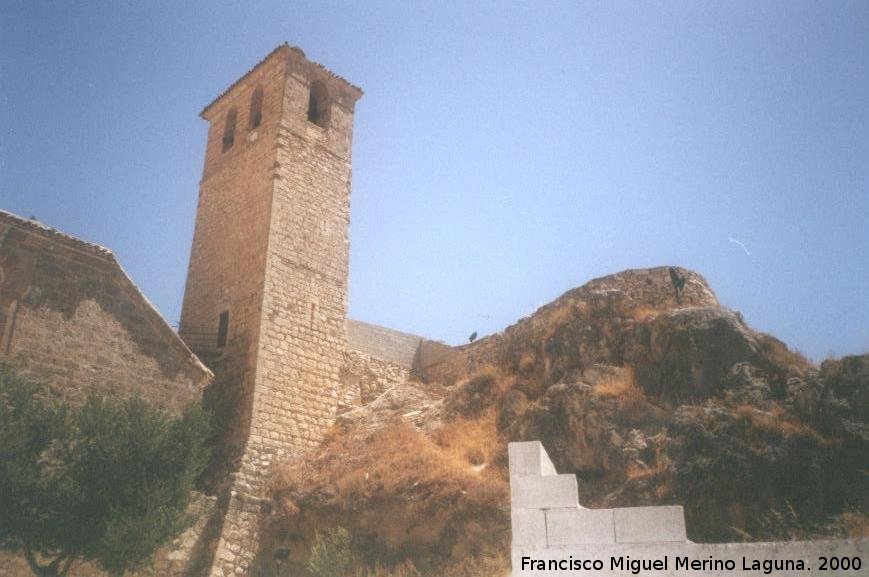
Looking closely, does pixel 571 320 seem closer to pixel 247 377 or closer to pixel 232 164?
pixel 247 377

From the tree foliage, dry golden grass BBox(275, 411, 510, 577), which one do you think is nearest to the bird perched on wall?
dry golden grass BBox(275, 411, 510, 577)

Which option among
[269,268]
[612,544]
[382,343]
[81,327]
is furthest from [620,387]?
[81,327]

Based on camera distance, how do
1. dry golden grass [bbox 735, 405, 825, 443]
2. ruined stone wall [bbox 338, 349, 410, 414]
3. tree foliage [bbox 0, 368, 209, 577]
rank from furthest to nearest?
ruined stone wall [bbox 338, 349, 410, 414] → tree foliage [bbox 0, 368, 209, 577] → dry golden grass [bbox 735, 405, 825, 443]

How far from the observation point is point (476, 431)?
50.7 feet

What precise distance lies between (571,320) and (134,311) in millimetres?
9098

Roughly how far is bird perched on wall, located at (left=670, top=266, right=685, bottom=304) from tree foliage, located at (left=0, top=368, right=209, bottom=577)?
1012 centimetres

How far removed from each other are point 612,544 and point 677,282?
947 cm

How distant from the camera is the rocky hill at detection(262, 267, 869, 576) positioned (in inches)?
440

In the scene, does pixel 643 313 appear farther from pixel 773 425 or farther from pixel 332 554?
pixel 332 554

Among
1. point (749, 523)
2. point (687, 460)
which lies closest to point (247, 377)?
point (687, 460)

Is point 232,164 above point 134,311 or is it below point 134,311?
above

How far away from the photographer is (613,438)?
13.0m

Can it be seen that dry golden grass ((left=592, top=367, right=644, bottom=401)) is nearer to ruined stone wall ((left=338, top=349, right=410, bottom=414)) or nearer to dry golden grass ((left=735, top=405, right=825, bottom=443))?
dry golden grass ((left=735, top=405, right=825, bottom=443))

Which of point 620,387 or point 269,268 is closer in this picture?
point 620,387
